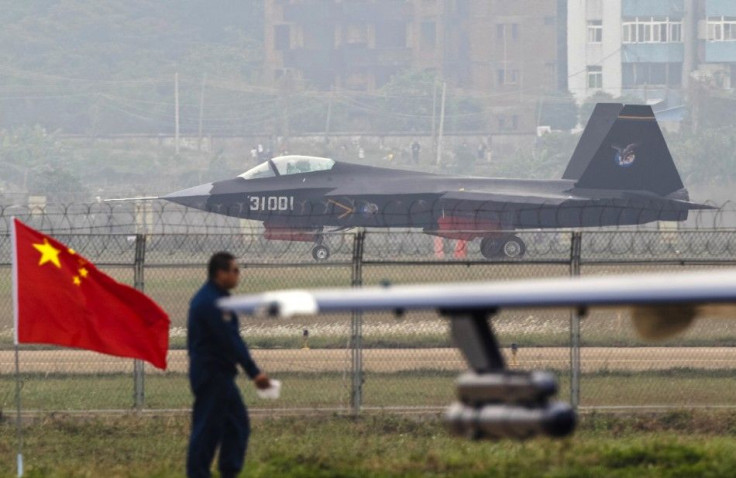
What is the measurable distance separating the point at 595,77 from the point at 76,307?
424ft

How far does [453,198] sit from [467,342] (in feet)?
130

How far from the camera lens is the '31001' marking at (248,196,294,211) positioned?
42375mm

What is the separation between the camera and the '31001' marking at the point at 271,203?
139 feet

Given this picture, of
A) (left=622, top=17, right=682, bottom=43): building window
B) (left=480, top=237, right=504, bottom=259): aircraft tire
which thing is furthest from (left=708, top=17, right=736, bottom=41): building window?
(left=480, top=237, right=504, bottom=259): aircraft tire

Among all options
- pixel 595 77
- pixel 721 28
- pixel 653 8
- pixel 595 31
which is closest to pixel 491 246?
→ pixel 595 31

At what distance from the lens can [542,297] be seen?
511cm

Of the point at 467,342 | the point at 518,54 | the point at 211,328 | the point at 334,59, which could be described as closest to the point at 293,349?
the point at 211,328

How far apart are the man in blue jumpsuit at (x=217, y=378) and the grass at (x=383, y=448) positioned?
1174mm

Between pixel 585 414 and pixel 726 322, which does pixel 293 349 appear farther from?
pixel 726 322

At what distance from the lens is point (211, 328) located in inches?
387

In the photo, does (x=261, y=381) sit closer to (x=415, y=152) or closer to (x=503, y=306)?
(x=503, y=306)

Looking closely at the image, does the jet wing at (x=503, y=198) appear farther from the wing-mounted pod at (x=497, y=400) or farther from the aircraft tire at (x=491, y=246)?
the wing-mounted pod at (x=497, y=400)

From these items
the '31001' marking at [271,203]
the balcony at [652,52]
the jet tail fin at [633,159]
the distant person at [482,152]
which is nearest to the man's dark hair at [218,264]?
the '31001' marking at [271,203]

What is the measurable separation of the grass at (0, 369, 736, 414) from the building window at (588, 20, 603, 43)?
118747mm
